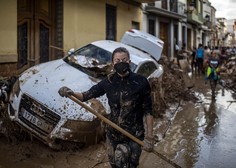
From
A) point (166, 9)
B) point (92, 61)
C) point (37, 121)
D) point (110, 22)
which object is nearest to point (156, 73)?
point (92, 61)

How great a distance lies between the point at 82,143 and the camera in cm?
527

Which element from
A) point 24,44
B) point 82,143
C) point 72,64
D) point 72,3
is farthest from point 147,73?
point 72,3

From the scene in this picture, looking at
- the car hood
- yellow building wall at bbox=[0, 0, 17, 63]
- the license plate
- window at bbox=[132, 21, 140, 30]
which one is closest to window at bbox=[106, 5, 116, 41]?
window at bbox=[132, 21, 140, 30]

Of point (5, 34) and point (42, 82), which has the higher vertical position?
point (5, 34)

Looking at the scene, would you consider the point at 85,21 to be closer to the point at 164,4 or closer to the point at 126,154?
the point at 126,154

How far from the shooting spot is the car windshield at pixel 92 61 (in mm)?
6312

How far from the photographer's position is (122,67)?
322cm

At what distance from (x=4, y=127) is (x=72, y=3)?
7874mm

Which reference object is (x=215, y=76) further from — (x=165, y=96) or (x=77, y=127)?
(x=77, y=127)

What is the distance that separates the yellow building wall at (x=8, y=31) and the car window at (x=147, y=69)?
4146 mm

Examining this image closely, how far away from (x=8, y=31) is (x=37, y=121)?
16.9ft

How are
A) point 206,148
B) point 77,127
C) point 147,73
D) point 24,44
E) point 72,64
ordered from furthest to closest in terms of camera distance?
point 24,44, point 147,73, point 72,64, point 206,148, point 77,127

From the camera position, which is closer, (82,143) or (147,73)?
(82,143)

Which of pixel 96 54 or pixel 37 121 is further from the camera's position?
pixel 96 54
